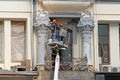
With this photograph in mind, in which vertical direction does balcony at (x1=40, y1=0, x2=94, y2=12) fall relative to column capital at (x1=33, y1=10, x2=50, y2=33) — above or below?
above

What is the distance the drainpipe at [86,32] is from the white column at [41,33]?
1.70m

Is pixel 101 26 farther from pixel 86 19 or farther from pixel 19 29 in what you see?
pixel 19 29

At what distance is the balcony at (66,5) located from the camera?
83.4 feet

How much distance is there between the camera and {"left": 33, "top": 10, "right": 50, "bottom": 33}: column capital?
82.7 feet

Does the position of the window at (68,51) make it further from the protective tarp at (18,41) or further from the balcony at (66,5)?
the protective tarp at (18,41)

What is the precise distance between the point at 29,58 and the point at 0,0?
3204mm

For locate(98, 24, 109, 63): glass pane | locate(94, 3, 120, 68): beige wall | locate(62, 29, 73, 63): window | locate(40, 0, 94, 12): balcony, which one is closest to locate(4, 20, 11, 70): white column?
locate(40, 0, 94, 12): balcony

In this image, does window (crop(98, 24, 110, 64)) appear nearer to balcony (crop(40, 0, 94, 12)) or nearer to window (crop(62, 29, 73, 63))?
window (crop(62, 29, 73, 63))

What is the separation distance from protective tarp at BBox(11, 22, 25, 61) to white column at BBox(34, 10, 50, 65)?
48.8 inches

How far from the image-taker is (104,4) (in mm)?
26469

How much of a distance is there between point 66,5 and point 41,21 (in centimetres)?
147

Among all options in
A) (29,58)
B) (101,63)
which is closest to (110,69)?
(101,63)

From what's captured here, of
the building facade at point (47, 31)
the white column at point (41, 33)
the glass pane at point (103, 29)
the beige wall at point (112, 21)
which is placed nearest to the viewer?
the white column at point (41, 33)

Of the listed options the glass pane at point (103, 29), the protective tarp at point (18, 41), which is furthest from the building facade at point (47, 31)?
the glass pane at point (103, 29)
